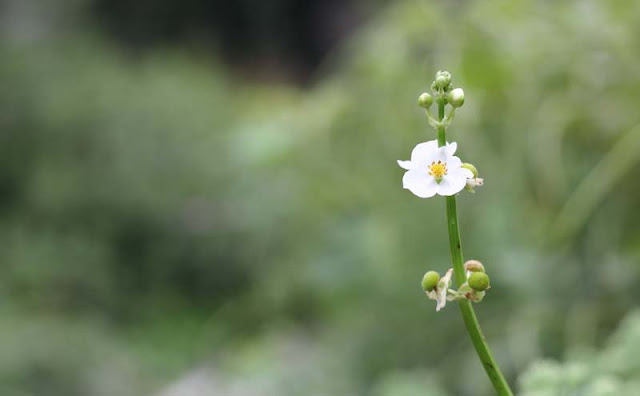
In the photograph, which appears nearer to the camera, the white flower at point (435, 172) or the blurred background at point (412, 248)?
the white flower at point (435, 172)

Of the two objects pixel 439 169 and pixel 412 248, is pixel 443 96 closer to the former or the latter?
pixel 439 169

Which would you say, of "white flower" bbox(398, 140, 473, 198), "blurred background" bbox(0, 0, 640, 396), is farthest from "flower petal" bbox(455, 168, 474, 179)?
"blurred background" bbox(0, 0, 640, 396)

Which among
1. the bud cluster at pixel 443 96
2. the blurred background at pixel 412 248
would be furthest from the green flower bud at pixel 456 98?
the blurred background at pixel 412 248

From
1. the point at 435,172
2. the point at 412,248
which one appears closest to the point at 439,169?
the point at 435,172

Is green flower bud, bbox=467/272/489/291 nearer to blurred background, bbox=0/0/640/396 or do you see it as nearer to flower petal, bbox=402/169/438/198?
flower petal, bbox=402/169/438/198

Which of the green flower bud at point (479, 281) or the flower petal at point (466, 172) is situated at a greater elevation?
the flower petal at point (466, 172)

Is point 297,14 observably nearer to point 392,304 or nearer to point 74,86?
point 74,86

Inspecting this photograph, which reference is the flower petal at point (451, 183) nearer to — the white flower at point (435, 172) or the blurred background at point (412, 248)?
the white flower at point (435, 172)
